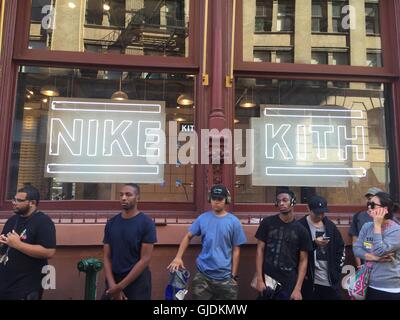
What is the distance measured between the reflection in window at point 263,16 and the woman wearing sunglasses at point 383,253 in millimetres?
3411

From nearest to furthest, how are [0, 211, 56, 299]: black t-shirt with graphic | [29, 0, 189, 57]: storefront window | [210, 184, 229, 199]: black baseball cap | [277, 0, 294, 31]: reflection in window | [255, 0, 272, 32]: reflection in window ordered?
[0, 211, 56, 299]: black t-shirt with graphic < [210, 184, 229, 199]: black baseball cap < [29, 0, 189, 57]: storefront window < [255, 0, 272, 32]: reflection in window < [277, 0, 294, 31]: reflection in window

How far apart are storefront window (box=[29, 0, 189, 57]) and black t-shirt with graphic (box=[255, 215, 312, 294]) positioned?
3.03 m

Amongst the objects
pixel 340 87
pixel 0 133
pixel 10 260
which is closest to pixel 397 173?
pixel 340 87

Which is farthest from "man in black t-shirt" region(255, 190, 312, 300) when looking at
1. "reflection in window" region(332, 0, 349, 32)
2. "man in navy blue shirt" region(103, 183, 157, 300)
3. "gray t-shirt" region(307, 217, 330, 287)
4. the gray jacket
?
"reflection in window" region(332, 0, 349, 32)

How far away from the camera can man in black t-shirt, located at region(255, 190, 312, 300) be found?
A: 406cm

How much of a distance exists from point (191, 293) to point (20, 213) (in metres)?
1.98

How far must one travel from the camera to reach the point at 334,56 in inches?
241

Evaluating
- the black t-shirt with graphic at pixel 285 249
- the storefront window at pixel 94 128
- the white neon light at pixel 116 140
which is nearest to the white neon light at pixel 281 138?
the storefront window at pixel 94 128

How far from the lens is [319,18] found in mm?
6285

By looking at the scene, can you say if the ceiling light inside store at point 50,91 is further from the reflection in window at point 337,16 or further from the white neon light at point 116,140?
the reflection in window at point 337,16

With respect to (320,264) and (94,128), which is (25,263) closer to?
(94,128)

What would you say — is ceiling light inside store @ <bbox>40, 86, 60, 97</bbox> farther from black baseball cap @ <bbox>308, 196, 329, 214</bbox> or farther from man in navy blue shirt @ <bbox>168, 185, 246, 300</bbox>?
black baseball cap @ <bbox>308, 196, 329, 214</bbox>

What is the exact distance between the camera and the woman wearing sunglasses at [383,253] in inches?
141

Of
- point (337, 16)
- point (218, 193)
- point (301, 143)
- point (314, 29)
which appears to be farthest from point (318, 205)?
point (337, 16)
